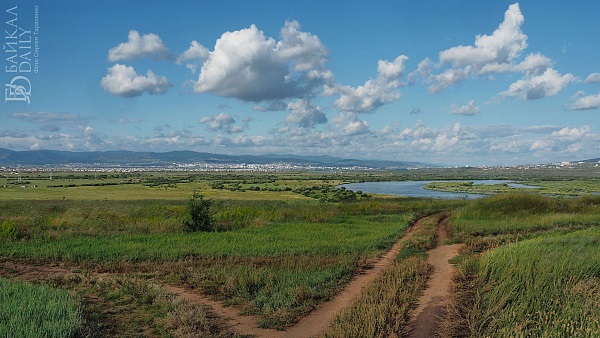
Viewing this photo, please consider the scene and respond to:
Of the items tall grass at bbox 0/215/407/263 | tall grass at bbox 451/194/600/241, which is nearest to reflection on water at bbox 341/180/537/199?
tall grass at bbox 451/194/600/241

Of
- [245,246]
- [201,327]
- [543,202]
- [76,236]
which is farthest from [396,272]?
[543,202]

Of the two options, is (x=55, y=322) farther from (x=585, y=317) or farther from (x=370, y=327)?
(x=585, y=317)

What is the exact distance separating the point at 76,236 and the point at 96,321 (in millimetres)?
13569

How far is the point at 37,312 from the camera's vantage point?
8602mm

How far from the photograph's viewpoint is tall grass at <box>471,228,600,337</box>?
7840mm

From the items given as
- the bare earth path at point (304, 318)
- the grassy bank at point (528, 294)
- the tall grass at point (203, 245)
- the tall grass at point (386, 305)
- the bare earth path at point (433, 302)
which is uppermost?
the grassy bank at point (528, 294)

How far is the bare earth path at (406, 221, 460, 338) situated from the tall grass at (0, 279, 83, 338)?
680 centimetres

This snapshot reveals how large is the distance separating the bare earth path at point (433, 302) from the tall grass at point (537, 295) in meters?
0.81

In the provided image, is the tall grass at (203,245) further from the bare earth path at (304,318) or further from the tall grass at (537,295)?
the tall grass at (537,295)

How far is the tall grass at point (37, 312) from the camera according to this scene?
24.8 feet

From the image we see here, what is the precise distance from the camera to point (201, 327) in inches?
337

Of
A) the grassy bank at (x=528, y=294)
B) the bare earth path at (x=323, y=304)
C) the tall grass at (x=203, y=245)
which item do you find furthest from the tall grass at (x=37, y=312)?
the grassy bank at (x=528, y=294)

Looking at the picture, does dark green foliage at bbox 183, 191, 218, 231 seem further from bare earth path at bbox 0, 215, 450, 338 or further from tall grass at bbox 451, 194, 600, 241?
tall grass at bbox 451, 194, 600, 241

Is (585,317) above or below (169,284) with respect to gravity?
above
